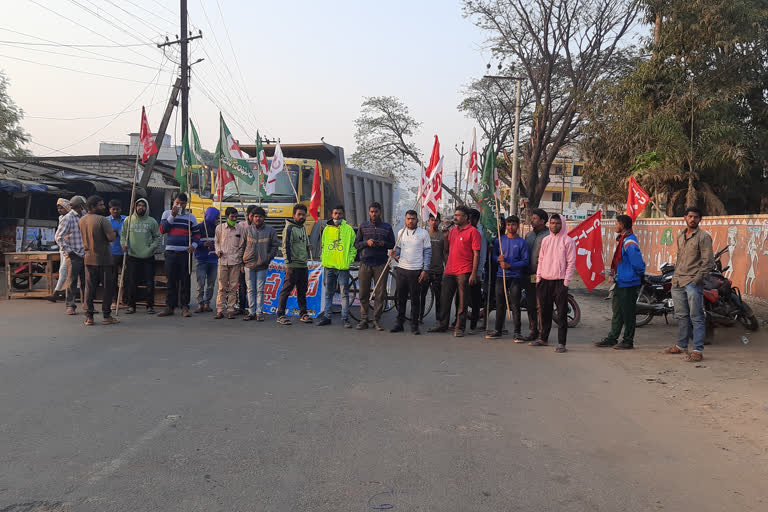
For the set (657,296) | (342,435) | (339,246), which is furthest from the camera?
(657,296)

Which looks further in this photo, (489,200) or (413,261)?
(489,200)

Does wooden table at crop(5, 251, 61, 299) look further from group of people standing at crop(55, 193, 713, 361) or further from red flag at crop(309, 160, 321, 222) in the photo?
red flag at crop(309, 160, 321, 222)

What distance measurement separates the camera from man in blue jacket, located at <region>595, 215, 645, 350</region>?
8711 millimetres

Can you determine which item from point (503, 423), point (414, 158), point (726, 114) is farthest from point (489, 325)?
point (414, 158)

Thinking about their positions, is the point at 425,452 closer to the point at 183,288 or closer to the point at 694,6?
the point at 183,288

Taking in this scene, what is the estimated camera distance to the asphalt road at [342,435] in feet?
12.2

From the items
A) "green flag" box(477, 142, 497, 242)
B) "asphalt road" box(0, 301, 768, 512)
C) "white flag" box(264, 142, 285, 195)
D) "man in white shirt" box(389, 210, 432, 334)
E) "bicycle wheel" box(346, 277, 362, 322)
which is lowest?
"asphalt road" box(0, 301, 768, 512)

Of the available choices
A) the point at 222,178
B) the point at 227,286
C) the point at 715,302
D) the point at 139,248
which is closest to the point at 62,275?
the point at 139,248

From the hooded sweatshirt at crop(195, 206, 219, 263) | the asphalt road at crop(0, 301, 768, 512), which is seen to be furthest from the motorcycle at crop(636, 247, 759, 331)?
the hooded sweatshirt at crop(195, 206, 219, 263)

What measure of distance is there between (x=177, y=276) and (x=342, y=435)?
700cm

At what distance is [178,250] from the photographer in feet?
35.6

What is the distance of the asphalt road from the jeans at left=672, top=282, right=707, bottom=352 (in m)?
1.19

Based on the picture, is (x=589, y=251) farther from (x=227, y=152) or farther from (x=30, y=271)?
(x=30, y=271)

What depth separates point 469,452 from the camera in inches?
176
